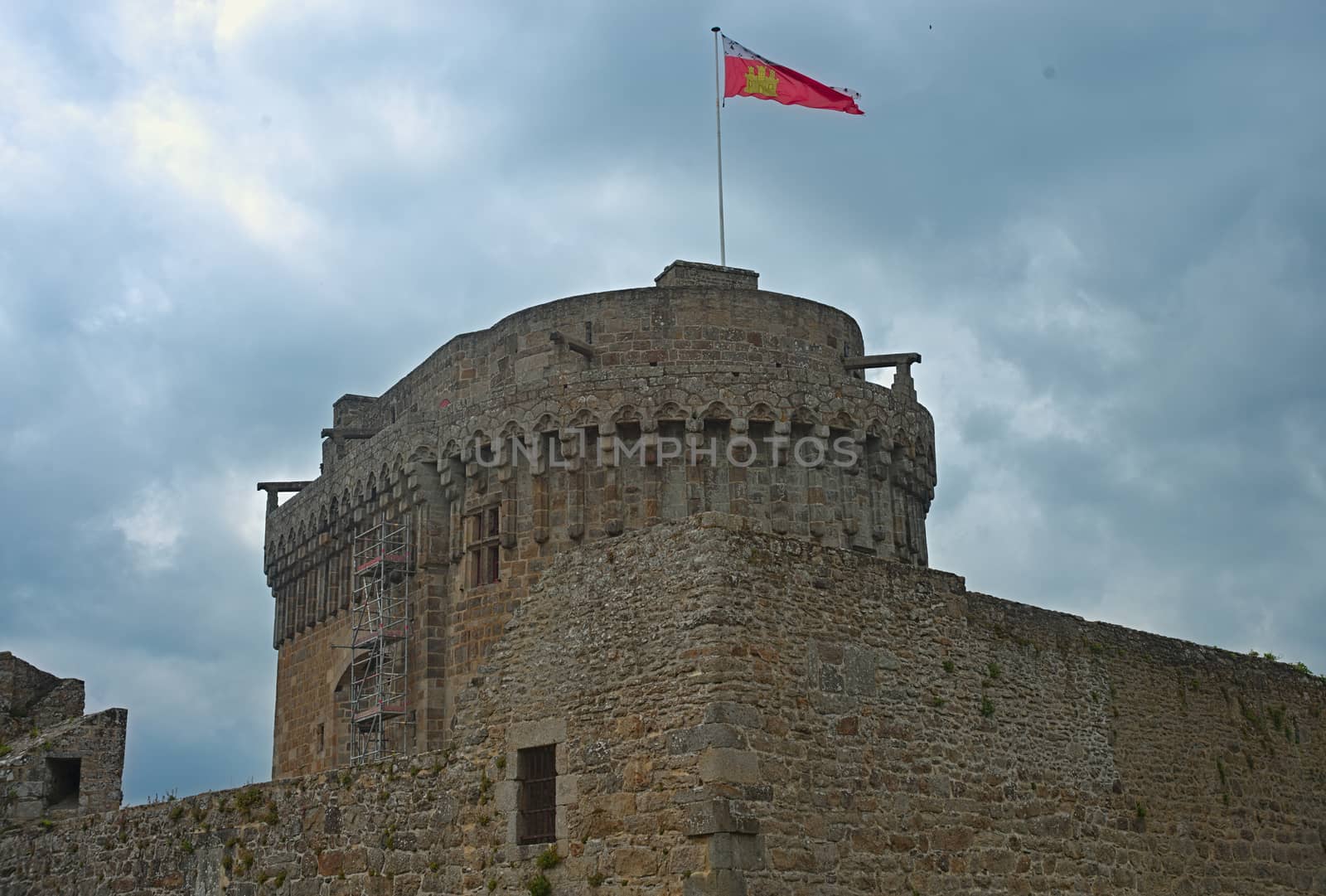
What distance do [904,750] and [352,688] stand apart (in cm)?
1326

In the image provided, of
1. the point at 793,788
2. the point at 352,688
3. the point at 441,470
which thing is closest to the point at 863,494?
the point at 441,470

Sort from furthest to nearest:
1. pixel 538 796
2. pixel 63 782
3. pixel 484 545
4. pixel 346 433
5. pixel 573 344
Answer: pixel 346 433 < pixel 484 545 < pixel 573 344 < pixel 63 782 < pixel 538 796

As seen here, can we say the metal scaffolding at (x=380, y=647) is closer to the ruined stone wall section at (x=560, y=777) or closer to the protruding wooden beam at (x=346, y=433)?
the protruding wooden beam at (x=346, y=433)

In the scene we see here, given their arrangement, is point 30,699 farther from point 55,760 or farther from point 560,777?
point 560,777

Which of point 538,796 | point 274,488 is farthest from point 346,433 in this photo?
point 538,796

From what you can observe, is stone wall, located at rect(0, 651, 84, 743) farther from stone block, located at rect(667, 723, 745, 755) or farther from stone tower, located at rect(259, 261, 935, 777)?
stone block, located at rect(667, 723, 745, 755)

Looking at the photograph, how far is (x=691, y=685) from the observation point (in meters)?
12.9

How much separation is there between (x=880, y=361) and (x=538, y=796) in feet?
39.7

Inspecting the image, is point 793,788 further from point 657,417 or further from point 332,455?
point 332,455

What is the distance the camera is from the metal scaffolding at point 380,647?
78.8 feet

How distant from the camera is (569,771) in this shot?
13680mm

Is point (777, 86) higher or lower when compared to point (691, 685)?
Result: higher

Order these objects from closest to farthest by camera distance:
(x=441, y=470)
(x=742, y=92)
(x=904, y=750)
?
(x=904, y=750)
(x=441, y=470)
(x=742, y=92)

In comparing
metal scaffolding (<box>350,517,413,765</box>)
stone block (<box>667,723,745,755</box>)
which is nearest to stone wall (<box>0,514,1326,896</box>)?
stone block (<box>667,723,745,755</box>)
